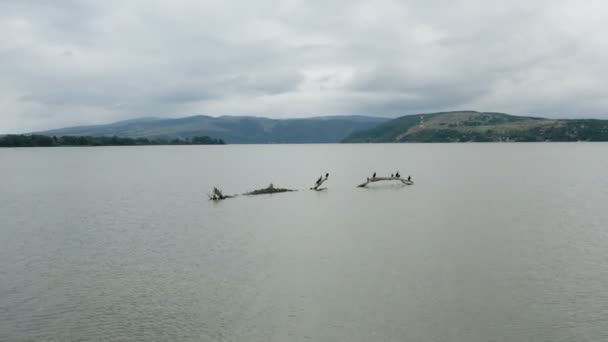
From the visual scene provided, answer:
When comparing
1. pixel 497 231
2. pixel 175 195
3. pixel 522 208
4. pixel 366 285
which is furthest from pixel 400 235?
pixel 175 195

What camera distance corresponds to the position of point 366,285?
1766 centimetres

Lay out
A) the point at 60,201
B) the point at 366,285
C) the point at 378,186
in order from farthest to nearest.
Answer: the point at 378,186 → the point at 60,201 → the point at 366,285

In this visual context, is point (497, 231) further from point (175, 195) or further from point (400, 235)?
point (175, 195)

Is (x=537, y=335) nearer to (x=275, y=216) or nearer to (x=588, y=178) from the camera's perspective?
(x=275, y=216)

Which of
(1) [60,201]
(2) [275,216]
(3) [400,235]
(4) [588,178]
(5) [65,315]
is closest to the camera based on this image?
(5) [65,315]

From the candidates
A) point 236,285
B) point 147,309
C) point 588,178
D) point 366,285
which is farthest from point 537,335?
point 588,178

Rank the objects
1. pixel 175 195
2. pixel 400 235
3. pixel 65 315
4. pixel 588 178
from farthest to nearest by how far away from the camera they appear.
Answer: pixel 588 178 < pixel 175 195 < pixel 400 235 < pixel 65 315

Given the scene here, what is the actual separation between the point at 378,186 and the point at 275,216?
80.5 feet

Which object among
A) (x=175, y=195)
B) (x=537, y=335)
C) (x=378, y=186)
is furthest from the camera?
(x=378, y=186)

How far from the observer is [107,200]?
44.3 m

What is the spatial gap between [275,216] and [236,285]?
16.5m

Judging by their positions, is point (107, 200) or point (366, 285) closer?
point (366, 285)

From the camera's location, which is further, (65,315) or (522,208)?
(522,208)

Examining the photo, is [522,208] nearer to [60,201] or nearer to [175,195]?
[175,195]
